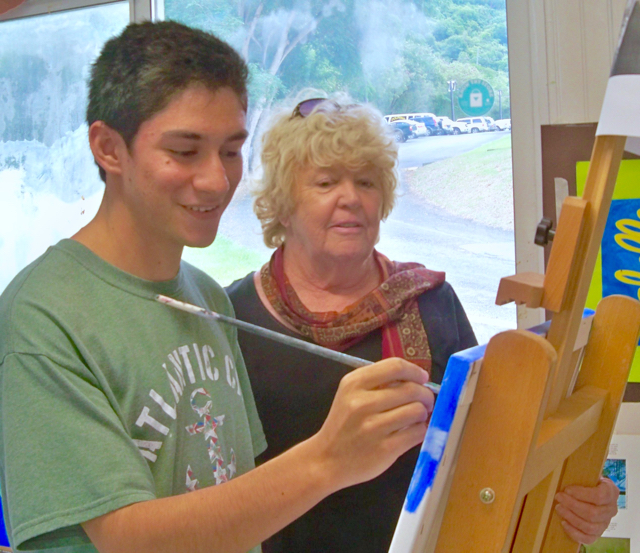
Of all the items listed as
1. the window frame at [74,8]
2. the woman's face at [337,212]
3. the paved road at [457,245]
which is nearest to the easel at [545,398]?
the woman's face at [337,212]

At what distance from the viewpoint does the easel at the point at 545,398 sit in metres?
0.66

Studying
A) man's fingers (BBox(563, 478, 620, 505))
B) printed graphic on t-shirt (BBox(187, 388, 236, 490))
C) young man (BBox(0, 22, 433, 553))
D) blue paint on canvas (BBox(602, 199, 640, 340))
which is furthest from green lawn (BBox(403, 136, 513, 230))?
printed graphic on t-shirt (BBox(187, 388, 236, 490))

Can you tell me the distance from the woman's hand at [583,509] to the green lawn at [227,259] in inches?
55.0

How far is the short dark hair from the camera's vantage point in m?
0.84

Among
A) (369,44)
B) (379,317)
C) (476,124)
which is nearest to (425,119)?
(476,124)

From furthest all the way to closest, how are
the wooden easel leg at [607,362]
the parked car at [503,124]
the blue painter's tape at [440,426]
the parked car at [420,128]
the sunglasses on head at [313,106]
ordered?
the parked car at [420,128], the parked car at [503,124], the sunglasses on head at [313,106], the wooden easel leg at [607,362], the blue painter's tape at [440,426]

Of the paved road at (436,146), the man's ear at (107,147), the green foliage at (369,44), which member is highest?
the green foliage at (369,44)

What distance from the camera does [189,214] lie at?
87cm

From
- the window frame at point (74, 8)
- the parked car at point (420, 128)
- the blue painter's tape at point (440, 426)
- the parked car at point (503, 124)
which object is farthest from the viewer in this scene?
the window frame at point (74, 8)

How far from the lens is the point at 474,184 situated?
191 centimetres

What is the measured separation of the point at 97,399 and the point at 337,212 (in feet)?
2.70

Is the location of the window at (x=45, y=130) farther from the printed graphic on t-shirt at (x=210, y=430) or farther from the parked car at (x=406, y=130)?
the printed graphic on t-shirt at (x=210, y=430)

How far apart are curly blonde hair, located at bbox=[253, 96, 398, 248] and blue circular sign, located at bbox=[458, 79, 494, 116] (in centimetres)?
47

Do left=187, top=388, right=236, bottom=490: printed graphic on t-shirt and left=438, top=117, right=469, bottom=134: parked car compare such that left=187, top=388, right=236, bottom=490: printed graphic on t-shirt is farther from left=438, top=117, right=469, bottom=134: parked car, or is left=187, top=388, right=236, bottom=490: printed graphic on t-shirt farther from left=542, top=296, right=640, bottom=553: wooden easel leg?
left=438, top=117, right=469, bottom=134: parked car
